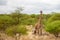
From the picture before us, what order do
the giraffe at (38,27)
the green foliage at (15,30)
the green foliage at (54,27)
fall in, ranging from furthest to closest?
the giraffe at (38,27)
the green foliage at (54,27)
the green foliage at (15,30)

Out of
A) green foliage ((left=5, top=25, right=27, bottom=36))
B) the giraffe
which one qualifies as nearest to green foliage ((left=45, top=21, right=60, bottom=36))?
the giraffe

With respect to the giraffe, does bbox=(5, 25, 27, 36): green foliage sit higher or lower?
higher

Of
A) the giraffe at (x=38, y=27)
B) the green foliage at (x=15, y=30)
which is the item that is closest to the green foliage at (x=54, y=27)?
the giraffe at (x=38, y=27)

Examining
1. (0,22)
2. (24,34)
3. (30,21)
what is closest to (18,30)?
(24,34)

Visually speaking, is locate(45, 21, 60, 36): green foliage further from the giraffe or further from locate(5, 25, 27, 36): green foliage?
locate(5, 25, 27, 36): green foliage

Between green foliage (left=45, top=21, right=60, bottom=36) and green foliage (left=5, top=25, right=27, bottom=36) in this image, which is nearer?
green foliage (left=5, top=25, right=27, bottom=36)

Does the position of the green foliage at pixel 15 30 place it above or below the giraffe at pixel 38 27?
above

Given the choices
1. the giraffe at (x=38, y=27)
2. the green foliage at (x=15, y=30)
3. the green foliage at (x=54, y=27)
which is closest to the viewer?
the green foliage at (x=15, y=30)

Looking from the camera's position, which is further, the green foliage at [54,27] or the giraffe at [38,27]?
the giraffe at [38,27]

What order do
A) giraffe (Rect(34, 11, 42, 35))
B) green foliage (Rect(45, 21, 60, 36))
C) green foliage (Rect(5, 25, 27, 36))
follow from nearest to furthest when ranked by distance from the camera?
1. green foliage (Rect(5, 25, 27, 36))
2. green foliage (Rect(45, 21, 60, 36))
3. giraffe (Rect(34, 11, 42, 35))

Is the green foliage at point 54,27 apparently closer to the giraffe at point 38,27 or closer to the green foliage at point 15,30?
the giraffe at point 38,27

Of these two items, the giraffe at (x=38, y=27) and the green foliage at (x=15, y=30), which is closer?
the green foliage at (x=15, y=30)

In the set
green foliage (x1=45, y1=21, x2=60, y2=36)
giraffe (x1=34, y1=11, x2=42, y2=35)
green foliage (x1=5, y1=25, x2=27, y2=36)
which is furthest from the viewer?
giraffe (x1=34, y1=11, x2=42, y2=35)

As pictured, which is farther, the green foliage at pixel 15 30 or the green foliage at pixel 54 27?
the green foliage at pixel 54 27
